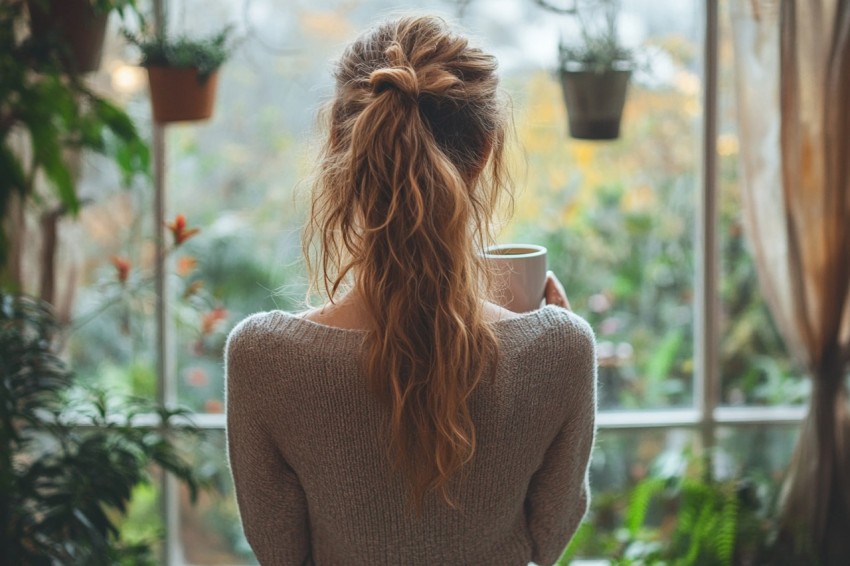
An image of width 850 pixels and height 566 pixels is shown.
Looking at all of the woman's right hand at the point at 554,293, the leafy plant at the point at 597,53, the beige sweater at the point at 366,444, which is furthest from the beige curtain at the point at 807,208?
the beige sweater at the point at 366,444

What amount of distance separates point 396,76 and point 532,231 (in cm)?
163

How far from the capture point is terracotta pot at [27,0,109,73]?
2154 millimetres

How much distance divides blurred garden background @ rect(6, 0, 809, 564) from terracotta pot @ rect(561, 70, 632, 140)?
0.38 meters

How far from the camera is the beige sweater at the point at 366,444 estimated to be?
124 cm

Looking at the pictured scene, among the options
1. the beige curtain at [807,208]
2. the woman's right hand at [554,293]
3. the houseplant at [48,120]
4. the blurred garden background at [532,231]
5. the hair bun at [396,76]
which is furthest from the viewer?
the blurred garden background at [532,231]

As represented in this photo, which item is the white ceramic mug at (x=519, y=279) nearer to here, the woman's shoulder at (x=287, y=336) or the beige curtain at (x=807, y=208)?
the woman's shoulder at (x=287, y=336)

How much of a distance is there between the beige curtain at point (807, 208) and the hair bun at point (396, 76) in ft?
5.06

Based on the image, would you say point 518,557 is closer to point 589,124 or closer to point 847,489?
point 589,124

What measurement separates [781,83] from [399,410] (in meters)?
1.68

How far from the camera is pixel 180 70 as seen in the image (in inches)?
88.2

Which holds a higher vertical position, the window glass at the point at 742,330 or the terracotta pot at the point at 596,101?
the terracotta pot at the point at 596,101

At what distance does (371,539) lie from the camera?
1.31 meters

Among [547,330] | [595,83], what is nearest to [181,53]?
[595,83]

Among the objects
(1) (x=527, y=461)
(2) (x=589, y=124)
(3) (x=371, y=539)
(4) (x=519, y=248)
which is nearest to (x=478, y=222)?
(4) (x=519, y=248)
